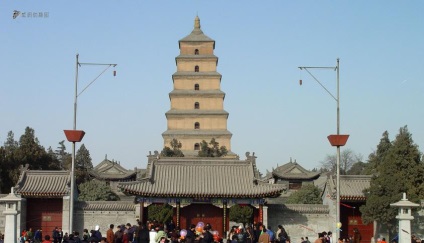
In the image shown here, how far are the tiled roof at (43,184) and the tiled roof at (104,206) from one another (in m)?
0.96

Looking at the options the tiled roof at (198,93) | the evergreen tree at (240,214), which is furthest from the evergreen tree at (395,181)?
the tiled roof at (198,93)

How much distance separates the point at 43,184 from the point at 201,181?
24.9 ft

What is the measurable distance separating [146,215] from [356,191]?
983cm

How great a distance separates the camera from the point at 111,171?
6209cm

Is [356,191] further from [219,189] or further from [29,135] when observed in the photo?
[29,135]

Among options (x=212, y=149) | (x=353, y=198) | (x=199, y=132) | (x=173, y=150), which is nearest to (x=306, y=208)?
(x=353, y=198)

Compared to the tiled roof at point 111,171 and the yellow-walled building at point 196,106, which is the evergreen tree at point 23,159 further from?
the yellow-walled building at point 196,106

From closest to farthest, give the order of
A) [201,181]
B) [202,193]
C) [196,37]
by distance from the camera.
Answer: [202,193] < [201,181] < [196,37]

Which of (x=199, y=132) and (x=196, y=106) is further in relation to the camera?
(x=196, y=106)

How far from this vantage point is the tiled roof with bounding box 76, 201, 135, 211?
33.6 meters

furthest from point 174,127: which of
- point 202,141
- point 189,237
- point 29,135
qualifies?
point 189,237

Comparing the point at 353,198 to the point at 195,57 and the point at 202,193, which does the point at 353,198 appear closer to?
the point at 202,193

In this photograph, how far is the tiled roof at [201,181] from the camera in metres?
32.6

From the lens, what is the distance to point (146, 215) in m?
32.9
